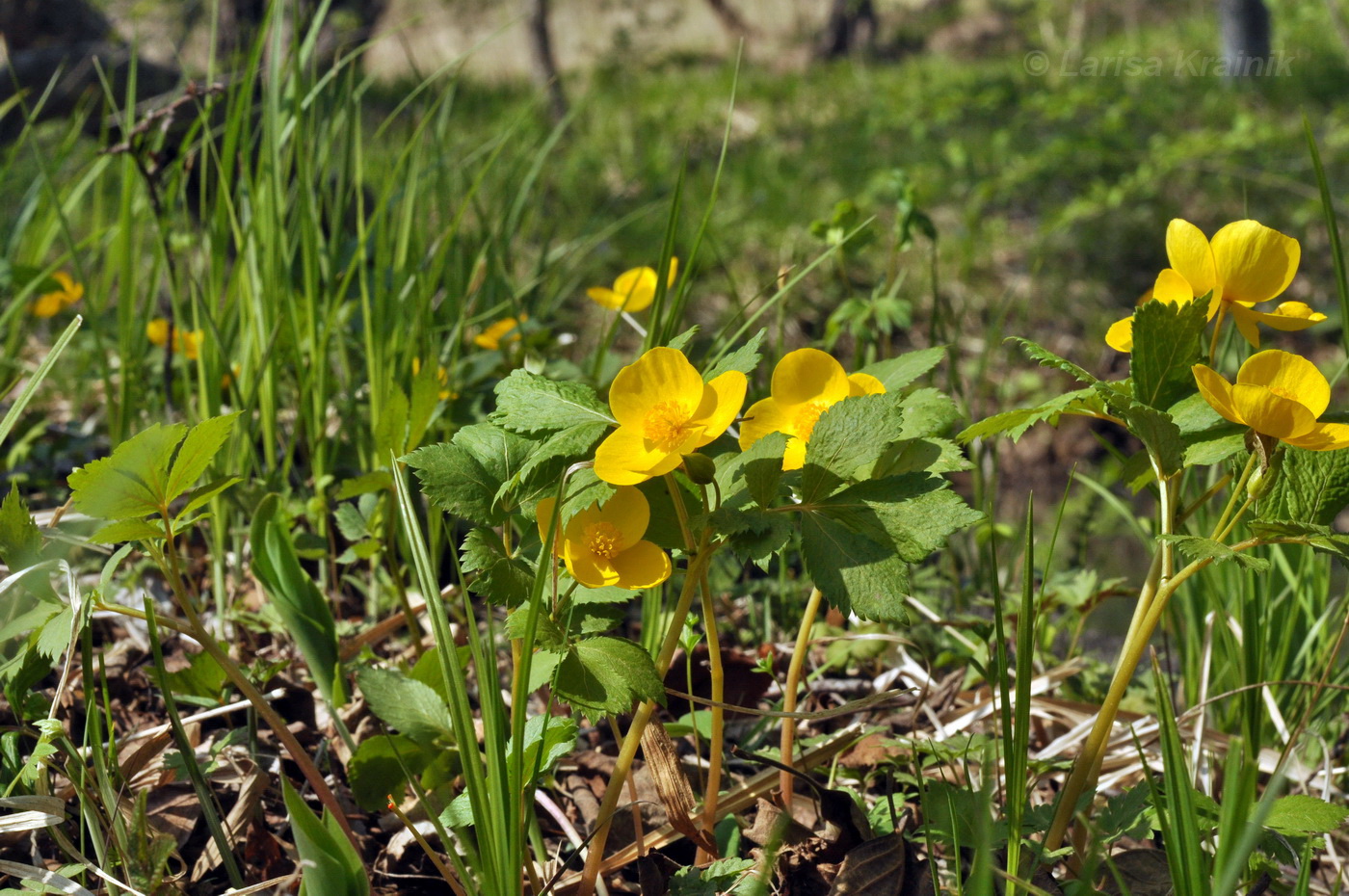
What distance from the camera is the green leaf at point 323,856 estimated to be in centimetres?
70

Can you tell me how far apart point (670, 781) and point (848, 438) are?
34 centimetres

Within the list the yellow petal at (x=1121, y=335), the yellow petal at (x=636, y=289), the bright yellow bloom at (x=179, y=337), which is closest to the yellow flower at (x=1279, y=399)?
the yellow petal at (x=1121, y=335)

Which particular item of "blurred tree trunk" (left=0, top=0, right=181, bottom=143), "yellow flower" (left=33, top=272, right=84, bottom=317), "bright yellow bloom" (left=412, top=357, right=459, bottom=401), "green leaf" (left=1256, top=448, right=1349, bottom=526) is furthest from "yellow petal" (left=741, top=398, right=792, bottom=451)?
"blurred tree trunk" (left=0, top=0, right=181, bottom=143)

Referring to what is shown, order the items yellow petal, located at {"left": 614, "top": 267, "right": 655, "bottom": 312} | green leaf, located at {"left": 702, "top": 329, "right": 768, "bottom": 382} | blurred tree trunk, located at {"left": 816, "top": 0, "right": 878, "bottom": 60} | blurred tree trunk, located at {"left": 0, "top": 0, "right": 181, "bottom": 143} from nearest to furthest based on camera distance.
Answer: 1. green leaf, located at {"left": 702, "top": 329, "right": 768, "bottom": 382}
2. yellow petal, located at {"left": 614, "top": 267, "right": 655, "bottom": 312}
3. blurred tree trunk, located at {"left": 0, "top": 0, "right": 181, "bottom": 143}
4. blurred tree trunk, located at {"left": 816, "top": 0, "right": 878, "bottom": 60}

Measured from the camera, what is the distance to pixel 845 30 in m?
9.68

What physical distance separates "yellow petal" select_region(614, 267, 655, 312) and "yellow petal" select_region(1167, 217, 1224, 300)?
58 centimetres

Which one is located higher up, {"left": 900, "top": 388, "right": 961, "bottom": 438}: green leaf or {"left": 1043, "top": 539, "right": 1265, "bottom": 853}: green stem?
{"left": 900, "top": 388, "right": 961, "bottom": 438}: green leaf

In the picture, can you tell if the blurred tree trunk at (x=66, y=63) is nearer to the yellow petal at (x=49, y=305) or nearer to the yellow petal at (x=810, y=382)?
the yellow petal at (x=49, y=305)

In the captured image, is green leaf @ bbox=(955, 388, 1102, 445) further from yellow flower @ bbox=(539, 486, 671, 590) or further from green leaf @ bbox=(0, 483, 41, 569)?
green leaf @ bbox=(0, 483, 41, 569)

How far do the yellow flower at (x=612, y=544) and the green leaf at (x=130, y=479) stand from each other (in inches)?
11.1

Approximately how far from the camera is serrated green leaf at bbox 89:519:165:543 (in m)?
0.70

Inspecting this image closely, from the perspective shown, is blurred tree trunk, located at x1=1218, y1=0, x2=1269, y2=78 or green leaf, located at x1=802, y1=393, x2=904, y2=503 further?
blurred tree trunk, located at x1=1218, y1=0, x2=1269, y2=78

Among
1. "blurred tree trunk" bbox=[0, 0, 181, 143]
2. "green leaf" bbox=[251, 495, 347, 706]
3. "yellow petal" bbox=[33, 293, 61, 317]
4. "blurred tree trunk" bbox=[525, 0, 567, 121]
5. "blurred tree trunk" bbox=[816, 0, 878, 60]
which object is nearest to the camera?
"green leaf" bbox=[251, 495, 347, 706]

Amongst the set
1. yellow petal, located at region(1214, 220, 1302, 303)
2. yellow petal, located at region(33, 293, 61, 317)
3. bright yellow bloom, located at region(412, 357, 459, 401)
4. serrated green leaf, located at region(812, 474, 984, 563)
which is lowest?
bright yellow bloom, located at region(412, 357, 459, 401)
